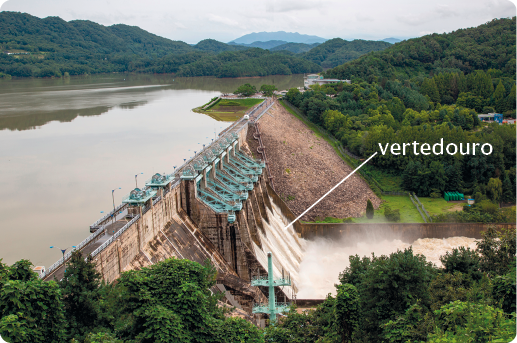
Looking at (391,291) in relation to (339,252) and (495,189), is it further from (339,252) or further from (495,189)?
(495,189)

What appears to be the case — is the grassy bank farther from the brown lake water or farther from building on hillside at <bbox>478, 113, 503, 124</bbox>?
building on hillside at <bbox>478, 113, 503, 124</bbox>

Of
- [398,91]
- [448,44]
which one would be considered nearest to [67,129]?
[398,91]

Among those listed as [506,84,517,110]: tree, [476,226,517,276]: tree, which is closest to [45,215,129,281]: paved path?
[476,226,517,276]: tree

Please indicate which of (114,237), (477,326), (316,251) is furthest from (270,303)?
(316,251)

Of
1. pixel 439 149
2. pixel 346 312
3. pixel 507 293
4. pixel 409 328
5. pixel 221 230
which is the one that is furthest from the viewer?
pixel 439 149

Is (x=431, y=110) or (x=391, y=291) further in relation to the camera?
(x=431, y=110)

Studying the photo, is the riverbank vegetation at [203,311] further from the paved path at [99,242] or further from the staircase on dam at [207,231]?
the staircase on dam at [207,231]

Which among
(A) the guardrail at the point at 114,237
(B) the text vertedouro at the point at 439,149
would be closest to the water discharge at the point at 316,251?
(A) the guardrail at the point at 114,237

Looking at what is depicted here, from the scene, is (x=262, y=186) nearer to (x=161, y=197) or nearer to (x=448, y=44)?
(x=161, y=197)
